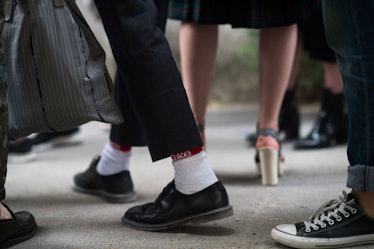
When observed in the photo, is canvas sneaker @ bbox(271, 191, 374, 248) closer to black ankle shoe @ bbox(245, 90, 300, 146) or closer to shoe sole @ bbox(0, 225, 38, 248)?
shoe sole @ bbox(0, 225, 38, 248)

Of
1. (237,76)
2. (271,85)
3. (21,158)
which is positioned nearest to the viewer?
(271,85)

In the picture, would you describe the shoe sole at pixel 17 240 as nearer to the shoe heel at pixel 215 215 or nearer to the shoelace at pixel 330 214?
the shoe heel at pixel 215 215

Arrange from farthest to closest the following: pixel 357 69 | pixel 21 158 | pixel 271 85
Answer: pixel 21 158 < pixel 271 85 < pixel 357 69

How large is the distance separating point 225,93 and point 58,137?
1785 millimetres

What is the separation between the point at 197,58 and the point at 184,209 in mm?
643

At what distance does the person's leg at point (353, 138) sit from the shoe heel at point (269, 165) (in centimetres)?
52

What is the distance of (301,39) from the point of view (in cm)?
238

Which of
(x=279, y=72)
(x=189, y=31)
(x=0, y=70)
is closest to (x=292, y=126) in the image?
(x=279, y=72)

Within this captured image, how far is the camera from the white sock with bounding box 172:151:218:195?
1.17 meters

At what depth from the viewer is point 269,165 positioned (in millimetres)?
1648

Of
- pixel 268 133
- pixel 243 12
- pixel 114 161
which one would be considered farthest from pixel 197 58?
pixel 114 161

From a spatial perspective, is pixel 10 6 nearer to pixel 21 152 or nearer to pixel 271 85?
pixel 271 85

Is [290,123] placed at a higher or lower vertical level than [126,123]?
lower

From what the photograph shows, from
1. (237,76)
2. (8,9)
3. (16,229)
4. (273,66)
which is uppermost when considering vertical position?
(8,9)
